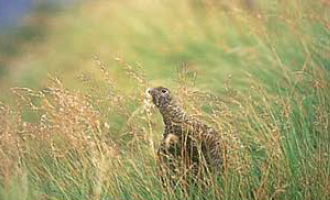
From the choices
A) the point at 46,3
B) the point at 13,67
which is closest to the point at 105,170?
the point at 13,67

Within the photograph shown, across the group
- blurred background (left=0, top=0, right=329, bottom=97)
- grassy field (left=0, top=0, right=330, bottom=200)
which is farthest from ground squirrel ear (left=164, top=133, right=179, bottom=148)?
blurred background (left=0, top=0, right=329, bottom=97)

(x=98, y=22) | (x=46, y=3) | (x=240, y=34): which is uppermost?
(x=46, y=3)

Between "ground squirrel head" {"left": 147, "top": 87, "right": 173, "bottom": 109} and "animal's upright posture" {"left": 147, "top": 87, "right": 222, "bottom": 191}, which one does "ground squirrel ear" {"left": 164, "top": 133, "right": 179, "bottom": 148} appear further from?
"ground squirrel head" {"left": 147, "top": 87, "right": 173, "bottom": 109}

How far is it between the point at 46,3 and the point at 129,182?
5919 millimetres

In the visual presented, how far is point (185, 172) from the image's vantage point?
3.69m

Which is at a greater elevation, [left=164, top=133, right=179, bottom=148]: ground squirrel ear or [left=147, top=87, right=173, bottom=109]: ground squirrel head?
[left=147, top=87, right=173, bottom=109]: ground squirrel head

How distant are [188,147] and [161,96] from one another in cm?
26

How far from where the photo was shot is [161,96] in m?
3.99

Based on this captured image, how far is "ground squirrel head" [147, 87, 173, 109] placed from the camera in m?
3.97

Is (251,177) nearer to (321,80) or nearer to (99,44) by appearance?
(321,80)

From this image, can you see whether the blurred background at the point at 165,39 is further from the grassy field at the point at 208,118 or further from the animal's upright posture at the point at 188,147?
the animal's upright posture at the point at 188,147

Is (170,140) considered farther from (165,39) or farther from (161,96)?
(165,39)

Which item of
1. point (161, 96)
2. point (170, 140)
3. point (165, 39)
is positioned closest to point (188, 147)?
point (170, 140)

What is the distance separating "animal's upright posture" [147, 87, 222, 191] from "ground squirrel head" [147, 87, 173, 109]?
0.04m
